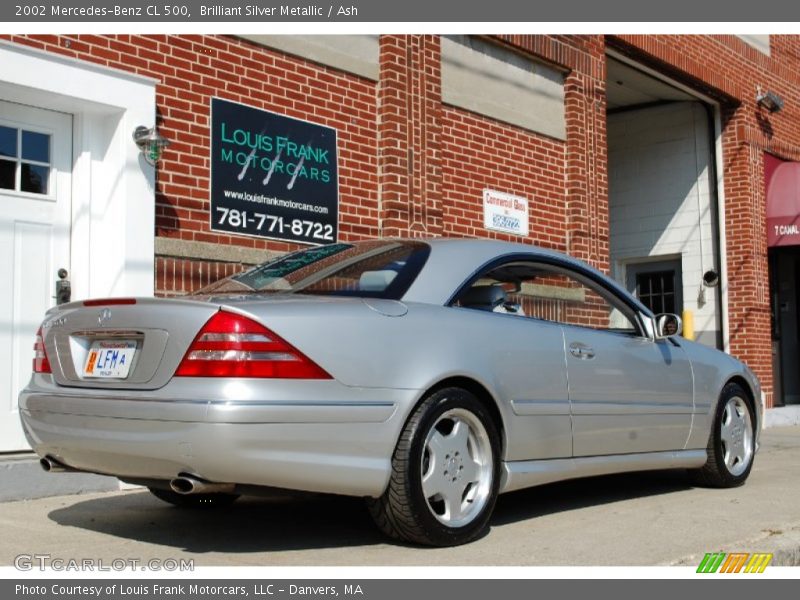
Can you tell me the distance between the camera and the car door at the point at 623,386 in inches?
201

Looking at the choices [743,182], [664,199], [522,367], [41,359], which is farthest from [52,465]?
[664,199]

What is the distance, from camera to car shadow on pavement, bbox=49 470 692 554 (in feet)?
14.8

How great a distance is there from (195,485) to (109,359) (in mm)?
702

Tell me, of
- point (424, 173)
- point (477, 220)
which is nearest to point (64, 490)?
point (424, 173)

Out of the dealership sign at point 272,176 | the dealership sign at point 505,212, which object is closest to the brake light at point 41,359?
the dealership sign at point 272,176

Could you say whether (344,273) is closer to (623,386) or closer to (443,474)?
(443,474)

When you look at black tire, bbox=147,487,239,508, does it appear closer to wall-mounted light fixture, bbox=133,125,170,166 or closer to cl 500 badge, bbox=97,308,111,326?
cl 500 badge, bbox=97,308,111,326

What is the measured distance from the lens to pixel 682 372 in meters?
5.88

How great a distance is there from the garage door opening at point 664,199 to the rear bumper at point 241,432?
10663 millimetres

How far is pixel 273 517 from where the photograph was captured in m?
5.25

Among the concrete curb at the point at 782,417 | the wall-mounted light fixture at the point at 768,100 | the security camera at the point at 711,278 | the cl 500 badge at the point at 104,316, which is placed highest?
the wall-mounted light fixture at the point at 768,100

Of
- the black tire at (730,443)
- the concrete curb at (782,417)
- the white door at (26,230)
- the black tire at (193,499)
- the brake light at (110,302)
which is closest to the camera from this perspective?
the brake light at (110,302)

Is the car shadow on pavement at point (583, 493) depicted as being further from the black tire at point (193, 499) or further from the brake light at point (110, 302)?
the brake light at point (110, 302)

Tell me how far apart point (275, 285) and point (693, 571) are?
218cm
